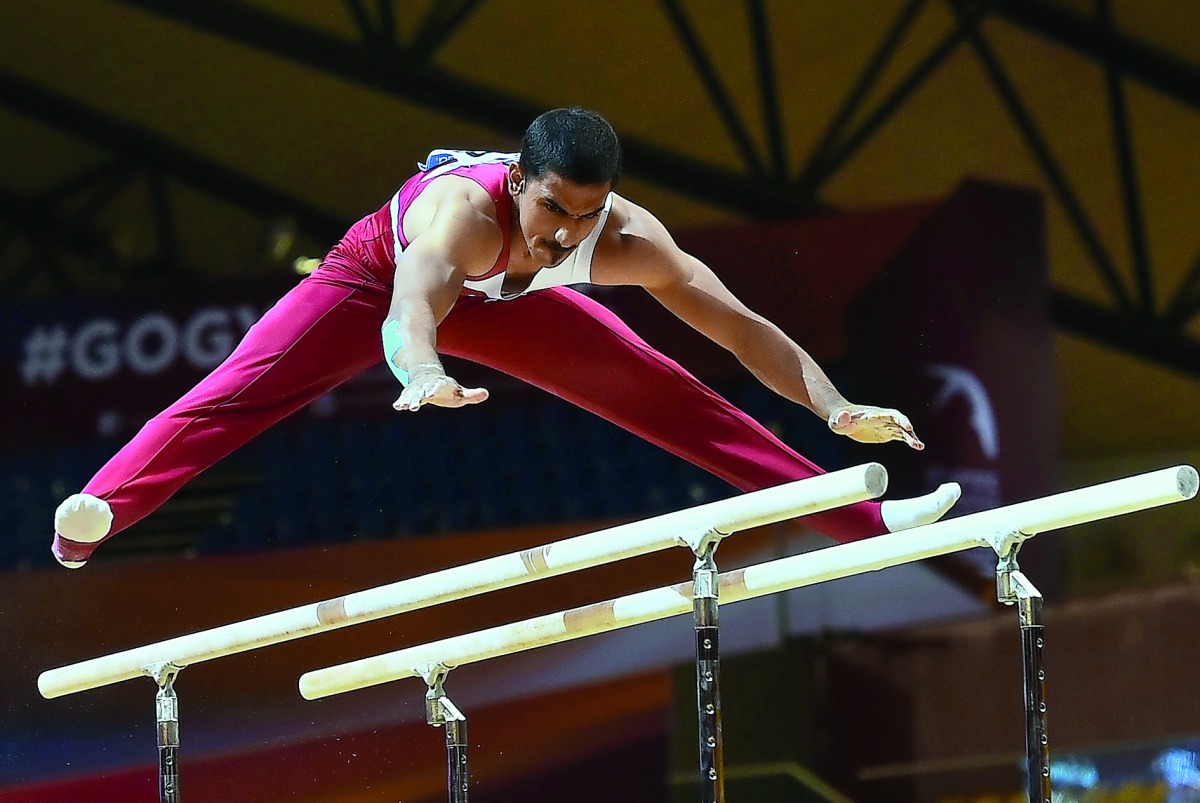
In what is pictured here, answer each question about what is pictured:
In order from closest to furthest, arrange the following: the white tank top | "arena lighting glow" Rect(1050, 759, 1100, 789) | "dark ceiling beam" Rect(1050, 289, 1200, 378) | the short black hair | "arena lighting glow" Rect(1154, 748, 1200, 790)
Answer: the short black hair
the white tank top
"arena lighting glow" Rect(1154, 748, 1200, 790)
"arena lighting glow" Rect(1050, 759, 1100, 789)
"dark ceiling beam" Rect(1050, 289, 1200, 378)

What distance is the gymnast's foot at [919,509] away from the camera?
10.5ft

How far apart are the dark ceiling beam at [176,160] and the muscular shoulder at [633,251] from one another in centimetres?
645

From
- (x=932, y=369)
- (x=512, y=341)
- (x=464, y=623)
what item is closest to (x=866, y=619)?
(x=932, y=369)

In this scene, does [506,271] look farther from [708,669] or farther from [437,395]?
[708,669]

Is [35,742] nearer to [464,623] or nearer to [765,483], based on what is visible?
[464,623]

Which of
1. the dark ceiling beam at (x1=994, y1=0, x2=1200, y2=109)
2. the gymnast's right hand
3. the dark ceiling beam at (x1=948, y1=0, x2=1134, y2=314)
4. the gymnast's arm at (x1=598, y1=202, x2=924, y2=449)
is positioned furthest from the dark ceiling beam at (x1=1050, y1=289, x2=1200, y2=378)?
the gymnast's right hand

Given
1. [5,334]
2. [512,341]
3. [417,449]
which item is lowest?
[512,341]

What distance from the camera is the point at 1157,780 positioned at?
6660 mm

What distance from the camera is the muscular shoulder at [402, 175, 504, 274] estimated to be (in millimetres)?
3166

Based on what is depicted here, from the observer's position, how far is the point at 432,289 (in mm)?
3076

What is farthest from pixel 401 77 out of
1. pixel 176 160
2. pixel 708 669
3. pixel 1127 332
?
pixel 708 669

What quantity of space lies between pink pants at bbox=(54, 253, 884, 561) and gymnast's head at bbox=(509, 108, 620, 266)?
0.40 m

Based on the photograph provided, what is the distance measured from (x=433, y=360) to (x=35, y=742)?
12.3 feet

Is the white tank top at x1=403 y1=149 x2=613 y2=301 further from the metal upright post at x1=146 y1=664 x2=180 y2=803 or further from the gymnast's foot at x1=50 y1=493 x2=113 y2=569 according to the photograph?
the metal upright post at x1=146 y1=664 x2=180 y2=803
